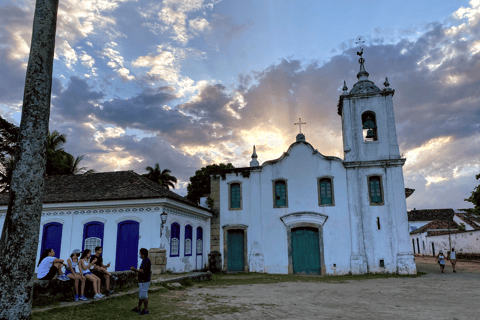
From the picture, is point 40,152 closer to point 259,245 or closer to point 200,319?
point 200,319

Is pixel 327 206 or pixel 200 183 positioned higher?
pixel 200 183

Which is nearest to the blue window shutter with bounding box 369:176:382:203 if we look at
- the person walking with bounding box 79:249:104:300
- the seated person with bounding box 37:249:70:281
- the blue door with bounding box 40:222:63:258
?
the person walking with bounding box 79:249:104:300

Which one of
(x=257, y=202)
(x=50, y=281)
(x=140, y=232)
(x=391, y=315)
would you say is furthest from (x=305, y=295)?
(x=257, y=202)

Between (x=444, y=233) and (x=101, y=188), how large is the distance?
36621mm

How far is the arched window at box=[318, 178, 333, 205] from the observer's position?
1861 centimetres

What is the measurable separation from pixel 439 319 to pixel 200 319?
182 inches

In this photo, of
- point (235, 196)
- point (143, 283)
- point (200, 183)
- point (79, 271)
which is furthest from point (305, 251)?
point (200, 183)

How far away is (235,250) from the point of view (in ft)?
63.2

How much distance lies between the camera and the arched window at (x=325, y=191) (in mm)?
18609

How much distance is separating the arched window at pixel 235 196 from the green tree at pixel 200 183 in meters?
14.9

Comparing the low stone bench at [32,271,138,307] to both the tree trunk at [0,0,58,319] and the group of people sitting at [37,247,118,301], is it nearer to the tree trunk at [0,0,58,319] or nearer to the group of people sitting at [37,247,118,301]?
the group of people sitting at [37,247,118,301]

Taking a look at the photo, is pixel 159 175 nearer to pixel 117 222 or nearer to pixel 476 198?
pixel 117 222

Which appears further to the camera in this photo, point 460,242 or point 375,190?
point 460,242

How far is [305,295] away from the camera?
10516 millimetres
